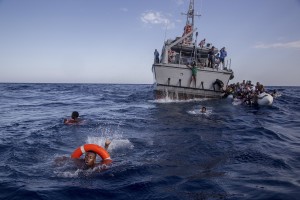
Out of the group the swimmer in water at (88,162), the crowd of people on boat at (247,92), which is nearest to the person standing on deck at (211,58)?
the crowd of people on boat at (247,92)

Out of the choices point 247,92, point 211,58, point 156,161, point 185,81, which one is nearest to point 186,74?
point 185,81

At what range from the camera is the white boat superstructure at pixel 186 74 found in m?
18.4

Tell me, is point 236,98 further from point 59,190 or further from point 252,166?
point 59,190

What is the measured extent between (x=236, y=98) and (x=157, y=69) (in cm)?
696

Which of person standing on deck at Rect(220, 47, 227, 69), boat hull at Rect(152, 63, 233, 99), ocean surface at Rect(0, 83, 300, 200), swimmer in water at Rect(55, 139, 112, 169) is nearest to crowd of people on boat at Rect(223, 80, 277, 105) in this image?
boat hull at Rect(152, 63, 233, 99)

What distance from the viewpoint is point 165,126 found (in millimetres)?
11242

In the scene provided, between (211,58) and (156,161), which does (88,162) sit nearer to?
(156,161)

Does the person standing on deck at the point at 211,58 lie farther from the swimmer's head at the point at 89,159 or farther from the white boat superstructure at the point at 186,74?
the swimmer's head at the point at 89,159

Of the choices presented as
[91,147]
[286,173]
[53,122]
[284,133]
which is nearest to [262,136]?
[284,133]

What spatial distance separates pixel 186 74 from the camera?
1847 centimetres

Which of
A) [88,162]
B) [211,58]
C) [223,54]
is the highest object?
[223,54]

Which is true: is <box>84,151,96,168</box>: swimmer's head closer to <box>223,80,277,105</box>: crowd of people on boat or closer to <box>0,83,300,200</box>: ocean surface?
<box>0,83,300,200</box>: ocean surface

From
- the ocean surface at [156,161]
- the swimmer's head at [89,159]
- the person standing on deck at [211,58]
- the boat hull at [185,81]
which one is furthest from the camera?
the person standing on deck at [211,58]

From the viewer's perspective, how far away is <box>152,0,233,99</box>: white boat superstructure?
60.5ft
